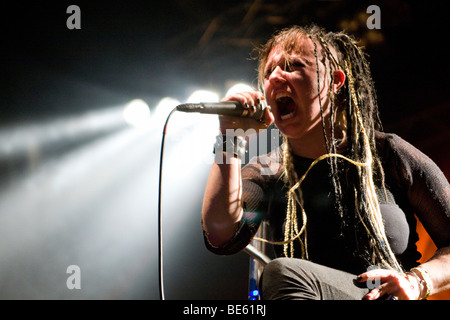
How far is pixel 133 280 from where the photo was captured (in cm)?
363

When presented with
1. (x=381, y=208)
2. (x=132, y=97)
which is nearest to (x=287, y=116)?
(x=381, y=208)

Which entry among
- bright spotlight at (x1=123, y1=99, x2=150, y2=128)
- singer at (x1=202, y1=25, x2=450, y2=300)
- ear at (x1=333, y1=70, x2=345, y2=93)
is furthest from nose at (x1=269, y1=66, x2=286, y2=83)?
bright spotlight at (x1=123, y1=99, x2=150, y2=128)

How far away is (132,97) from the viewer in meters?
3.25

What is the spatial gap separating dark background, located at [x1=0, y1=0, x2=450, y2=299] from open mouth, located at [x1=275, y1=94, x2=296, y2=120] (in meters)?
1.29

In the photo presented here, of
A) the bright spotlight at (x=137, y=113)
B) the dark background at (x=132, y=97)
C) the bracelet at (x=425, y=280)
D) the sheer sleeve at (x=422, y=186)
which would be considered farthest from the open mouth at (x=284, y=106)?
the bright spotlight at (x=137, y=113)

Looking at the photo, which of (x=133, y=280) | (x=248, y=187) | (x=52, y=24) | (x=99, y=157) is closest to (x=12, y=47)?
(x=52, y=24)

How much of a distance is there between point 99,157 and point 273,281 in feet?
10.2

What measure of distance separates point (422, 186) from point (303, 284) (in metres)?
0.63

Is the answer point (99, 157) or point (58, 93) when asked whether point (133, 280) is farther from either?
point (58, 93)

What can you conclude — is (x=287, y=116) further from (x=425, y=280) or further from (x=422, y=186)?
(x=425, y=280)

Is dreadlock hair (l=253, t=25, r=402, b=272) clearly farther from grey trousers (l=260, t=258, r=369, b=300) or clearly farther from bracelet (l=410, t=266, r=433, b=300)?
grey trousers (l=260, t=258, r=369, b=300)

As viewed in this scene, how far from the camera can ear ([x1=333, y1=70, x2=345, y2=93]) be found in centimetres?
133

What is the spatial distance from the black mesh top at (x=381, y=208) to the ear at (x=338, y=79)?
8.8 inches

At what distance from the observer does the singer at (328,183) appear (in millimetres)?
1088
